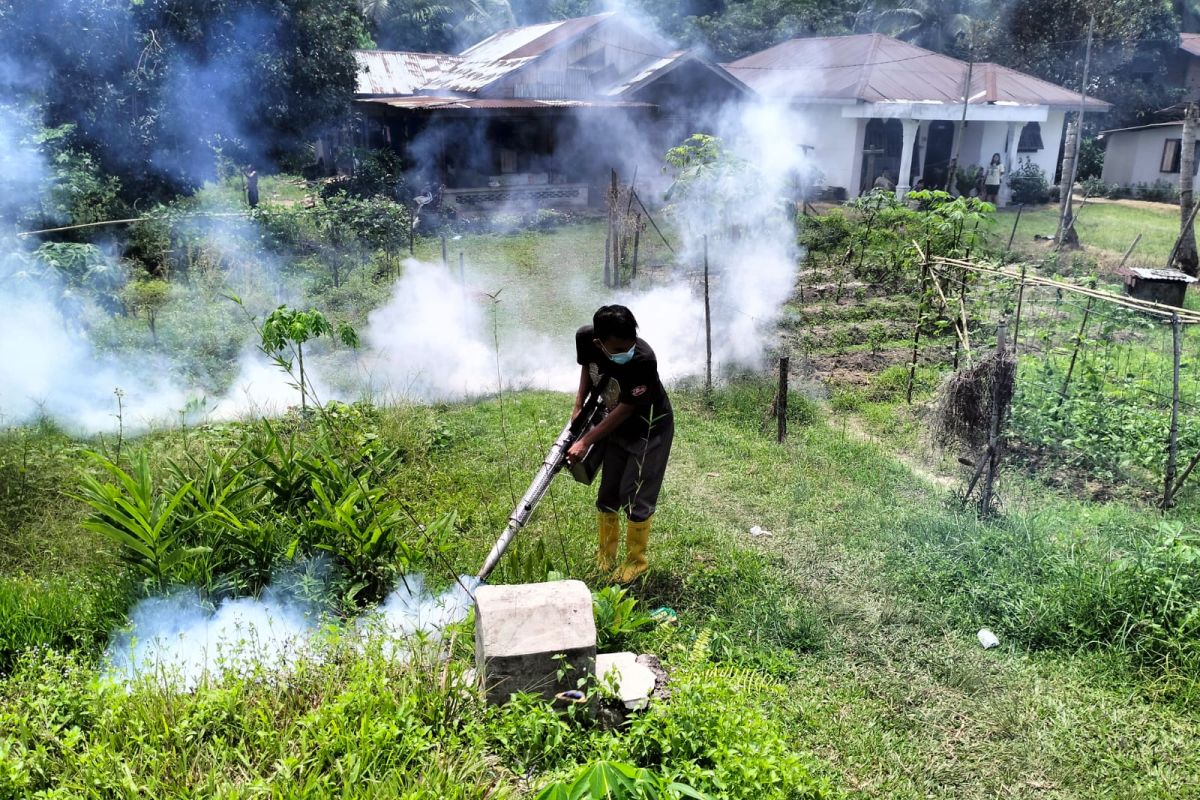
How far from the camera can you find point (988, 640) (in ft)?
13.8

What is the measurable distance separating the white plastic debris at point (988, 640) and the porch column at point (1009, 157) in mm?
19797

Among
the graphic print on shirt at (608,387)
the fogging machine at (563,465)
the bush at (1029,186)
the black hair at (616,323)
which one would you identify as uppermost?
the bush at (1029,186)

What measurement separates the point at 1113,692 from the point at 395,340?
720cm

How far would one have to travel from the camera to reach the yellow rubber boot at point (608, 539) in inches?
185

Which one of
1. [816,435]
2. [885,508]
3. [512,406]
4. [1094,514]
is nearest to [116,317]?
[512,406]

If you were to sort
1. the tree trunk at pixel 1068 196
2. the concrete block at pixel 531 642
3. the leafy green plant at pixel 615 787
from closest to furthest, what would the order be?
the leafy green plant at pixel 615 787
the concrete block at pixel 531 642
the tree trunk at pixel 1068 196

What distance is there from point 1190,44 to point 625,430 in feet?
108

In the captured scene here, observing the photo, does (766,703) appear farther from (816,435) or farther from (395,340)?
(395,340)

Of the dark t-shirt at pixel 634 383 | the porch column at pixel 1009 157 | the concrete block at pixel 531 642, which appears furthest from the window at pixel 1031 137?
the concrete block at pixel 531 642

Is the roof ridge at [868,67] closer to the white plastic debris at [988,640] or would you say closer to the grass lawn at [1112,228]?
the grass lawn at [1112,228]

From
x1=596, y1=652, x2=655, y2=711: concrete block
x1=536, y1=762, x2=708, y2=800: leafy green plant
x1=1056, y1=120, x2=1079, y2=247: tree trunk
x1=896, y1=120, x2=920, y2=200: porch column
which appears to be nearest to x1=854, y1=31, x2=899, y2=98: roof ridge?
x1=896, y1=120, x2=920, y2=200: porch column

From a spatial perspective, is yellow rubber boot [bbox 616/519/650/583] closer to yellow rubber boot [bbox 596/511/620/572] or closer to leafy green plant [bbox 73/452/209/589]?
yellow rubber boot [bbox 596/511/620/572]

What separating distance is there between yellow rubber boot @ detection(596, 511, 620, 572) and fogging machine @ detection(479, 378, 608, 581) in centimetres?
24

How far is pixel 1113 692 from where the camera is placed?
3889mm
